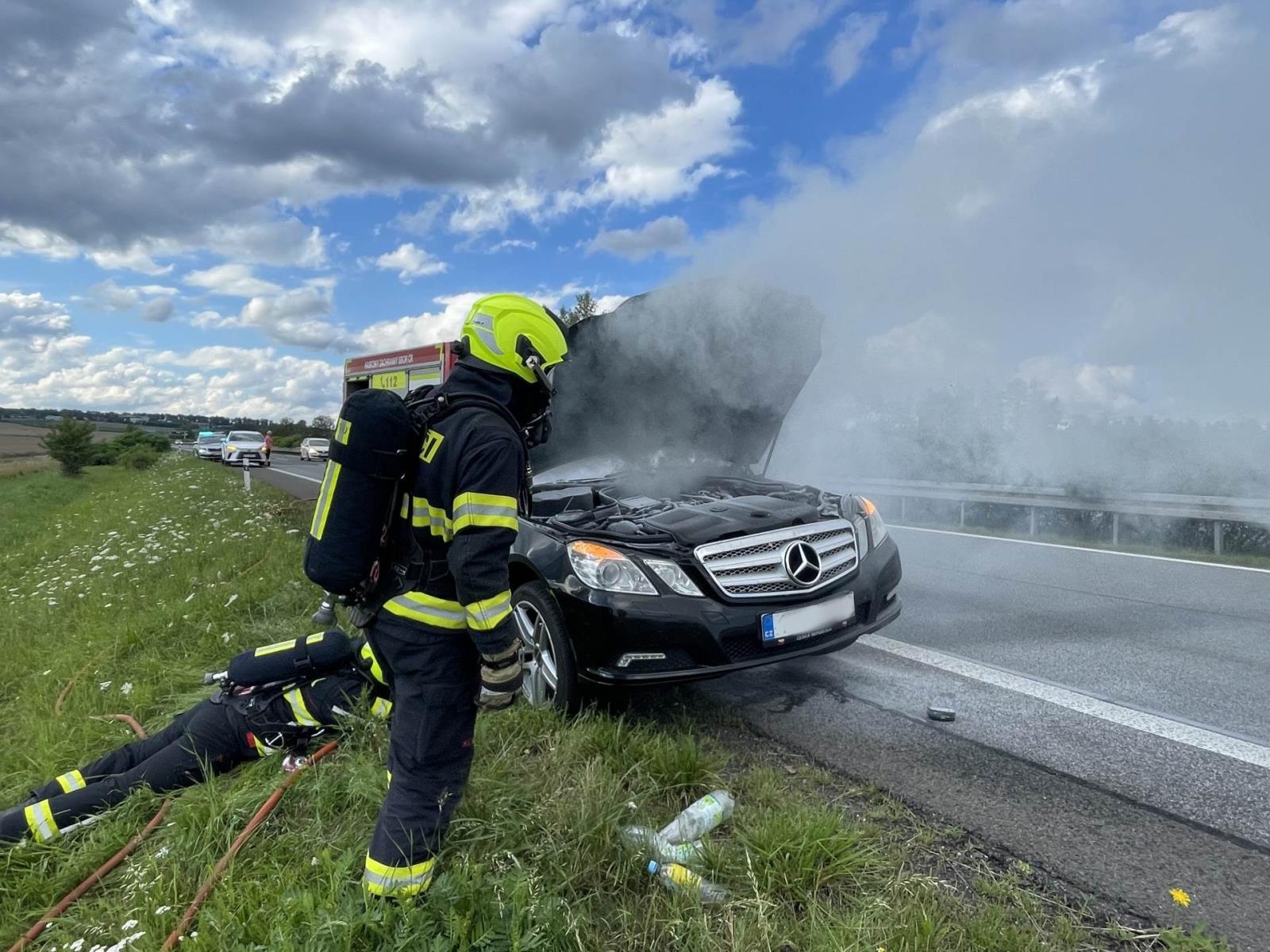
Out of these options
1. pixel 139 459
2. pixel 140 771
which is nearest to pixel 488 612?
pixel 140 771

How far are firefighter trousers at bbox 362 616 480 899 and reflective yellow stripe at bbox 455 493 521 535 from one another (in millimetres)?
401

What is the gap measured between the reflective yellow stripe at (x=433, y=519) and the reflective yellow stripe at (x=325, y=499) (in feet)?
0.74

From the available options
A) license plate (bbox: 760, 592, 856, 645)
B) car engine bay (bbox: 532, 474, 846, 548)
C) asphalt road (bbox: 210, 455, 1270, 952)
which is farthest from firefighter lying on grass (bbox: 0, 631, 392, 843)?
asphalt road (bbox: 210, 455, 1270, 952)

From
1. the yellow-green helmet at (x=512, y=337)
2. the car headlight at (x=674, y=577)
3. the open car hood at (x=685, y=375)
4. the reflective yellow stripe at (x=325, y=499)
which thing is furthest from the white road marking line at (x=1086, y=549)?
the reflective yellow stripe at (x=325, y=499)

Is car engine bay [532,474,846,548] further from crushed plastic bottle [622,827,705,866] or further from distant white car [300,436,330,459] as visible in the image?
distant white car [300,436,330,459]

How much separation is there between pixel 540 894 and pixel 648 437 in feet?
12.1

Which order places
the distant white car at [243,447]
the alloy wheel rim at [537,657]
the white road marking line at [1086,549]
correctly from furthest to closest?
the distant white car at [243,447] < the white road marking line at [1086,549] < the alloy wheel rim at [537,657]

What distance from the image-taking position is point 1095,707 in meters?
3.65

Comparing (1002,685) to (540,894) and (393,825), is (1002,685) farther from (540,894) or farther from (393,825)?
(393,825)

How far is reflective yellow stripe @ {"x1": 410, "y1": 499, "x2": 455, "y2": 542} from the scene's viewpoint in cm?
231

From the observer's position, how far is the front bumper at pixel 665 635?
10.7 feet

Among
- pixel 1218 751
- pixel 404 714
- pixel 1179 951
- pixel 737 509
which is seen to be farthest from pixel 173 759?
pixel 1218 751

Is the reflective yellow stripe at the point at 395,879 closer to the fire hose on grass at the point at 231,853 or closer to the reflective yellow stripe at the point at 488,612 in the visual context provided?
the fire hose on grass at the point at 231,853

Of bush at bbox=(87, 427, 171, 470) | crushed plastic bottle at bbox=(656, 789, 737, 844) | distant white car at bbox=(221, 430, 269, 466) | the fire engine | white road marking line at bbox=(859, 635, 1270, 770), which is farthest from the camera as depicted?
bush at bbox=(87, 427, 171, 470)
